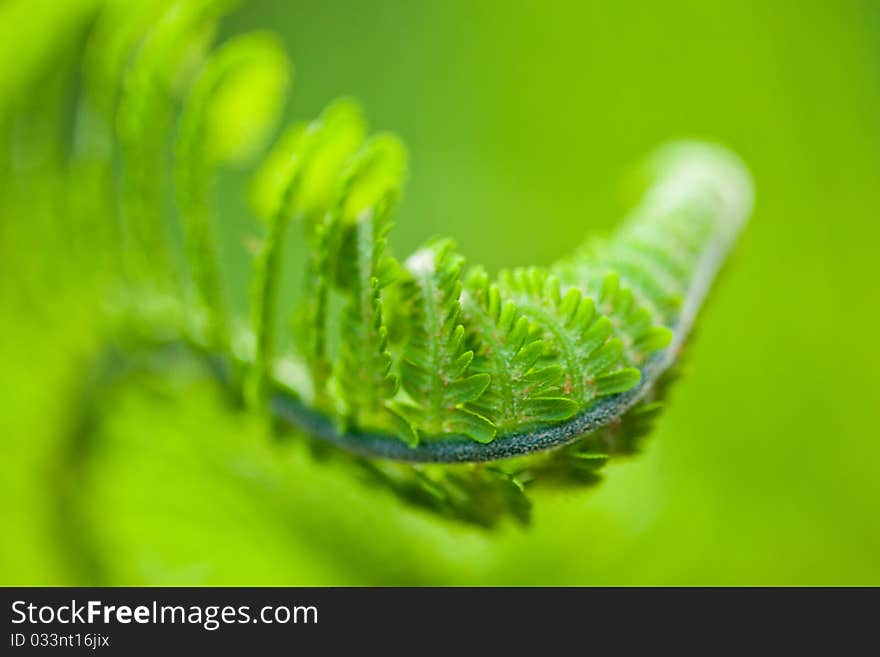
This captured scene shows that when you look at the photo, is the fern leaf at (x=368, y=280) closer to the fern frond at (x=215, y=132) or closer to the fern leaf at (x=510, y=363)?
the fern leaf at (x=510, y=363)

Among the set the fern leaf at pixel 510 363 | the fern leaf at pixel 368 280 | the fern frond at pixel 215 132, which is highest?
the fern frond at pixel 215 132

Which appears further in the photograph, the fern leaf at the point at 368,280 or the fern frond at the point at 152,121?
the fern frond at the point at 152,121

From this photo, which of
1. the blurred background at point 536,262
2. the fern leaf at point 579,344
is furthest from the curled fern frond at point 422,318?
the blurred background at point 536,262

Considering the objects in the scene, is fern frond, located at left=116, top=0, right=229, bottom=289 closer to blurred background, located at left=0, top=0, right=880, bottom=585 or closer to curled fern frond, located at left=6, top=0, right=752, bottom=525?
curled fern frond, located at left=6, top=0, right=752, bottom=525

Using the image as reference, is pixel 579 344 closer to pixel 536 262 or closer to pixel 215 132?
pixel 215 132

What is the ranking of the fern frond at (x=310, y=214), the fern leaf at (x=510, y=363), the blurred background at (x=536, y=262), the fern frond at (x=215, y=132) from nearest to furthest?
the fern leaf at (x=510, y=363) → the fern frond at (x=310, y=214) → the fern frond at (x=215, y=132) → the blurred background at (x=536, y=262)

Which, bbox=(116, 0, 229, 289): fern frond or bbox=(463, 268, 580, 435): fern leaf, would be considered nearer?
bbox=(463, 268, 580, 435): fern leaf

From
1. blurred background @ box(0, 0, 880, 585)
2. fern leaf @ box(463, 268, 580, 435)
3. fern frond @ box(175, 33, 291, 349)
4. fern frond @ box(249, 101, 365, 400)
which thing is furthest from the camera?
blurred background @ box(0, 0, 880, 585)

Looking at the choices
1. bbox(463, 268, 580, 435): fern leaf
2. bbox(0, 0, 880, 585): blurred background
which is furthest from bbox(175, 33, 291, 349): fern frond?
bbox(463, 268, 580, 435): fern leaf
